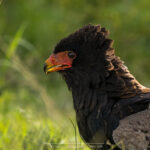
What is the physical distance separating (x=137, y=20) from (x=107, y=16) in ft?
3.17

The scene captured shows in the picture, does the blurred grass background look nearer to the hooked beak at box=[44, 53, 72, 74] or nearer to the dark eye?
the hooked beak at box=[44, 53, 72, 74]

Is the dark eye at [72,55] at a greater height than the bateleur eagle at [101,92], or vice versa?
the dark eye at [72,55]

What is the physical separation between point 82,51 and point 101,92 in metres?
0.52

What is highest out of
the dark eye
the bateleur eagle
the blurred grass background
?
the blurred grass background

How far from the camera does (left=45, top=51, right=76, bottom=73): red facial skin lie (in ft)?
18.0

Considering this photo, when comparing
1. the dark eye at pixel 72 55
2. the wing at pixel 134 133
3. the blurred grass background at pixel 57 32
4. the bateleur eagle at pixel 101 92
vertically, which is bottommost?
the wing at pixel 134 133

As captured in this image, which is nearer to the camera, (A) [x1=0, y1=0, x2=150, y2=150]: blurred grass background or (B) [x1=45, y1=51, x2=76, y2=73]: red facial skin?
(B) [x1=45, y1=51, x2=76, y2=73]: red facial skin

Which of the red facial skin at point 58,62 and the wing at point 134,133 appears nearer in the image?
the wing at point 134,133

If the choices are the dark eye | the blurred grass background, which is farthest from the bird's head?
the blurred grass background

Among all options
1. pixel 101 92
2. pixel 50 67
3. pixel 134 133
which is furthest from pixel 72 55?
pixel 134 133

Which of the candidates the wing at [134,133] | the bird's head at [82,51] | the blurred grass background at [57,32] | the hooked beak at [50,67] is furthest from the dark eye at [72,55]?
the blurred grass background at [57,32]

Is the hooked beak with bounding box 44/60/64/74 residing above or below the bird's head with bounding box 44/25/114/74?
below

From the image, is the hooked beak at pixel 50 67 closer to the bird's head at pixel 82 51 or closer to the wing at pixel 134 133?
the bird's head at pixel 82 51

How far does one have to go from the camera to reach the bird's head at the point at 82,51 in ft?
17.7
